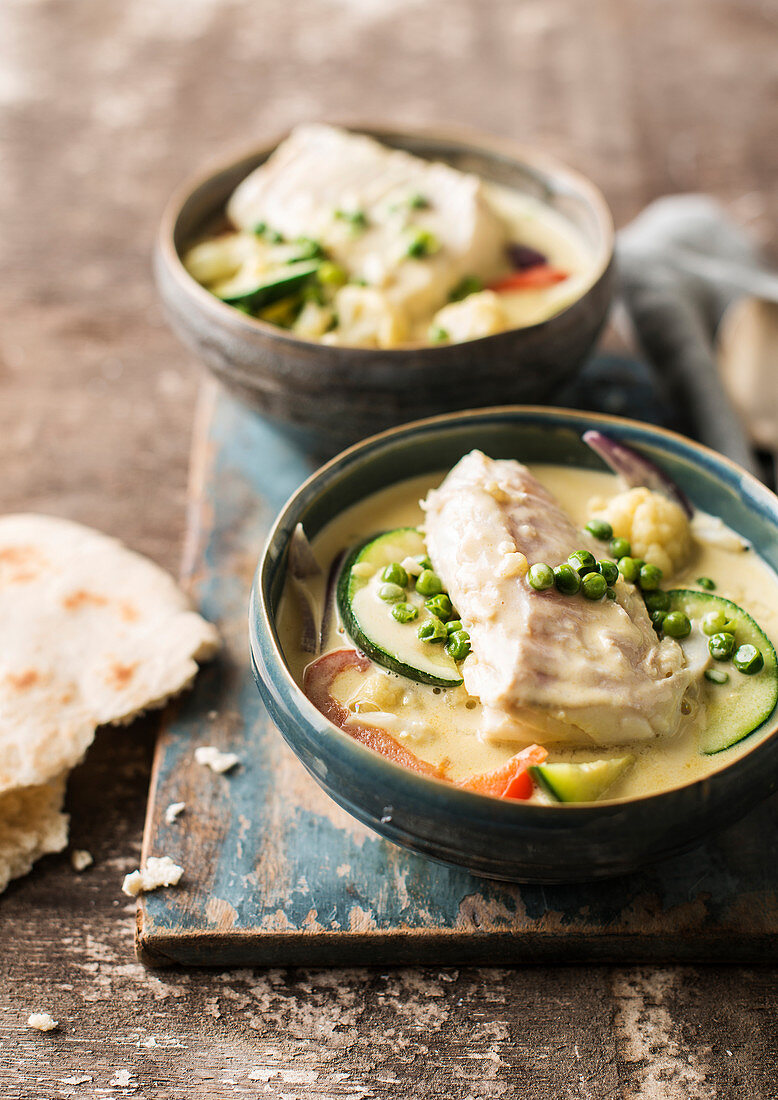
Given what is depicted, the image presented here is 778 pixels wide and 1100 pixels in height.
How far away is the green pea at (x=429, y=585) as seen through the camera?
2.66 metres

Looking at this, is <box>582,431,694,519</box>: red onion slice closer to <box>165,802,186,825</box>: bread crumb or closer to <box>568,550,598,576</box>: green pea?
<box>568,550,598,576</box>: green pea

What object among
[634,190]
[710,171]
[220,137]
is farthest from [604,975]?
[220,137]

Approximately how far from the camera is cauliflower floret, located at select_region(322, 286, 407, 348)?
360 cm

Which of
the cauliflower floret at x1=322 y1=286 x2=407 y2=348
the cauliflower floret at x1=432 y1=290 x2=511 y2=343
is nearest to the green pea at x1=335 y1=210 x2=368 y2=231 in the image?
the cauliflower floret at x1=322 y1=286 x2=407 y2=348

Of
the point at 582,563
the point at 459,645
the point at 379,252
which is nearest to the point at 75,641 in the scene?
the point at 459,645

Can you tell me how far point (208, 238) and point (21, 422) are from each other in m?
1.13

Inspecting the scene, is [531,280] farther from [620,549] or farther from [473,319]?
[620,549]

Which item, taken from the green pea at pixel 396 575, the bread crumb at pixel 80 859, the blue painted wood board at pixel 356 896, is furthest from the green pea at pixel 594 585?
the bread crumb at pixel 80 859

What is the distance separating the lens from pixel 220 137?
630 centimetres

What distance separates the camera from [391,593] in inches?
106

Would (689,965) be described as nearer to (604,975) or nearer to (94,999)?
(604,975)

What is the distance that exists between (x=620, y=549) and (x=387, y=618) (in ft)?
2.28

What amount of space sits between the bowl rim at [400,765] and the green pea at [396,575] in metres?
0.32

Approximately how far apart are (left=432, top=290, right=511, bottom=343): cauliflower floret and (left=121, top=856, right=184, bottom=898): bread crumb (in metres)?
1.94
